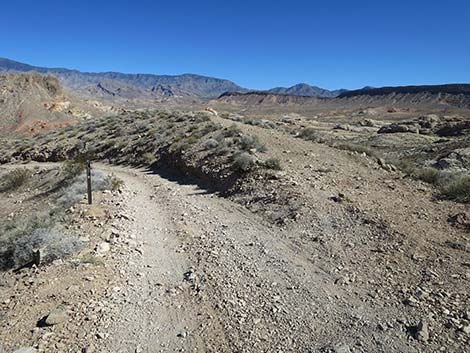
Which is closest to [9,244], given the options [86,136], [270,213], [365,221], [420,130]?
[270,213]

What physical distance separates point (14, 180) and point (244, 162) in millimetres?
12182

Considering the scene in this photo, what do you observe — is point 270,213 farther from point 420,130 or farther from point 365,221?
point 420,130

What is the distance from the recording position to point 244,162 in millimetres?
12633

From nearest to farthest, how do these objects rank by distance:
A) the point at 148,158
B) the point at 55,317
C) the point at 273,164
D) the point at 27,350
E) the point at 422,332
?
the point at 27,350 → the point at 422,332 → the point at 55,317 → the point at 273,164 → the point at 148,158

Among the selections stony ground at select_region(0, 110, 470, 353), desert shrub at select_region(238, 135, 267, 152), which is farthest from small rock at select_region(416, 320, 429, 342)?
desert shrub at select_region(238, 135, 267, 152)

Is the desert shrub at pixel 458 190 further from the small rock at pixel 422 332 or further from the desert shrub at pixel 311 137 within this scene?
the desert shrub at pixel 311 137

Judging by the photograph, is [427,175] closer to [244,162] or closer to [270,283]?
[244,162]

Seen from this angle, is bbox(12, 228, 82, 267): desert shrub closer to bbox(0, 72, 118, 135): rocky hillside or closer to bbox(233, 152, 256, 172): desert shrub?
bbox(233, 152, 256, 172): desert shrub

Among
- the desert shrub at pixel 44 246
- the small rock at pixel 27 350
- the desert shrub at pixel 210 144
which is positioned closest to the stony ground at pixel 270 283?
the small rock at pixel 27 350

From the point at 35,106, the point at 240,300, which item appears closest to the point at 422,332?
the point at 240,300

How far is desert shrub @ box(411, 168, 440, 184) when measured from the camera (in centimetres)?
1134

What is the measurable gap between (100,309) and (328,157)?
11.0m

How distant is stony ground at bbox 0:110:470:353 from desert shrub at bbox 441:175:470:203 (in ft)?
1.38

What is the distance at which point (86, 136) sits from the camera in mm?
27266
